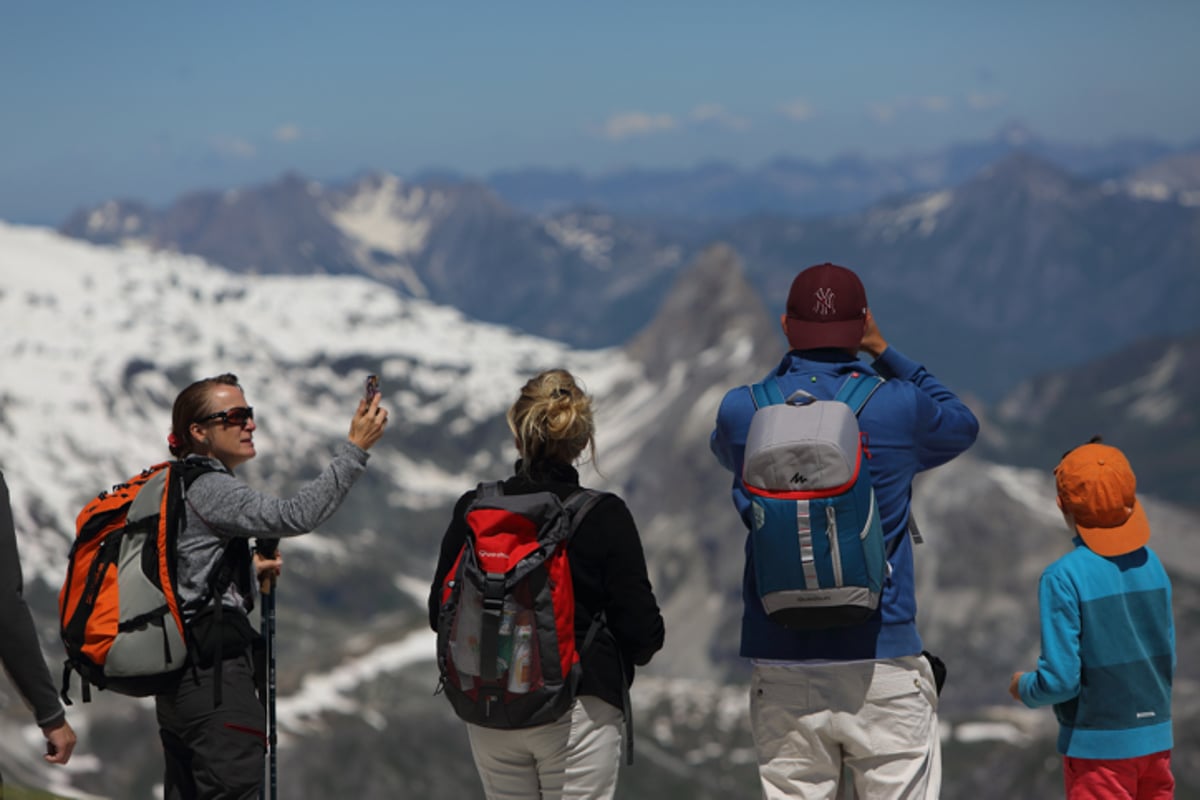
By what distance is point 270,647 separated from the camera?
15.4m

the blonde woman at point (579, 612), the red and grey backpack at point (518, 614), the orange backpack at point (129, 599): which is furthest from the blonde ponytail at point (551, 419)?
the orange backpack at point (129, 599)

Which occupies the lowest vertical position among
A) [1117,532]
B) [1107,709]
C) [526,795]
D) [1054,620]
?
[526,795]

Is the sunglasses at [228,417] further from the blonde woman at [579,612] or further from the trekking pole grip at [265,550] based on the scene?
the blonde woman at [579,612]

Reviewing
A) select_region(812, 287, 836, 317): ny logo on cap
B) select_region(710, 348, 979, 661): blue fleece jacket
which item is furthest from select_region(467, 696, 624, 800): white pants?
select_region(812, 287, 836, 317): ny logo on cap

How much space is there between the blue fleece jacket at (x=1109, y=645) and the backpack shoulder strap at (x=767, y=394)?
3.05 metres

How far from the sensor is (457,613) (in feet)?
44.0

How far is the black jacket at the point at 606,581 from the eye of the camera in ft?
43.9

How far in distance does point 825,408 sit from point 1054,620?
3121mm

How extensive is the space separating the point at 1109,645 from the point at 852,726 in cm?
261

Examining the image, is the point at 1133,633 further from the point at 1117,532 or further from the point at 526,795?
the point at 526,795

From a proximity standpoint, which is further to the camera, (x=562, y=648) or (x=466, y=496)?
(x=466, y=496)

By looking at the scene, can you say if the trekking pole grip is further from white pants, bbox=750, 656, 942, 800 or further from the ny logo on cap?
the ny logo on cap

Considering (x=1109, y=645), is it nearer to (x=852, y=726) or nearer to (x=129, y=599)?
(x=852, y=726)

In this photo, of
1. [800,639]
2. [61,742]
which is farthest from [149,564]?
[800,639]
